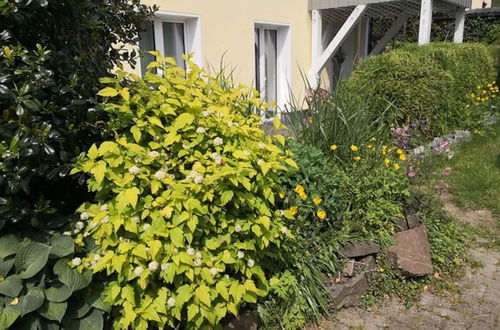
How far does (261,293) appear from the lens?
7.43 feet

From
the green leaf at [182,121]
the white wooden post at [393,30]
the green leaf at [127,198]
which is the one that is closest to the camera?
the green leaf at [127,198]

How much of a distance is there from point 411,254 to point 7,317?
271 centimetres

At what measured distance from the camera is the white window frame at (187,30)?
5.77m

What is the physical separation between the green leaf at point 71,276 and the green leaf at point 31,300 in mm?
106

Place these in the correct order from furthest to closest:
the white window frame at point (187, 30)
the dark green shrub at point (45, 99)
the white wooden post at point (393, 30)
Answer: the white wooden post at point (393, 30) < the white window frame at point (187, 30) < the dark green shrub at point (45, 99)

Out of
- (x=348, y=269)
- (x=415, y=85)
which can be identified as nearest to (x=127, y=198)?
(x=348, y=269)

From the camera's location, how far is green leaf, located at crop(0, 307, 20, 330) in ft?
5.46

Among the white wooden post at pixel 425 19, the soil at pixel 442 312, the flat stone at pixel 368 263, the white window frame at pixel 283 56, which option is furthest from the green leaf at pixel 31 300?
the white wooden post at pixel 425 19

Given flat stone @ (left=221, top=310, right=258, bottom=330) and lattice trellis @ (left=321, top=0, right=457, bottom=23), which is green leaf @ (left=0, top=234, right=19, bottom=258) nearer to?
flat stone @ (left=221, top=310, right=258, bottom=330)

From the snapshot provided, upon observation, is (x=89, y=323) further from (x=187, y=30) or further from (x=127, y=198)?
(x=187, y=30)

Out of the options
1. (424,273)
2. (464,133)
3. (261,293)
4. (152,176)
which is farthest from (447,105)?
(152,176)

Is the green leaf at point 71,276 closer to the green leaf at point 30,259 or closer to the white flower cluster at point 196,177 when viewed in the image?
the green leaf at point 30,259

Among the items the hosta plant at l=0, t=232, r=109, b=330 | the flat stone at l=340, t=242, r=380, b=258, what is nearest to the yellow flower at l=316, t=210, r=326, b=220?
the flat stone at l=340, t=242, r=380, b=258

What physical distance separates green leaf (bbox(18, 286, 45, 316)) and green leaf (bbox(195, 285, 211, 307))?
71cm
